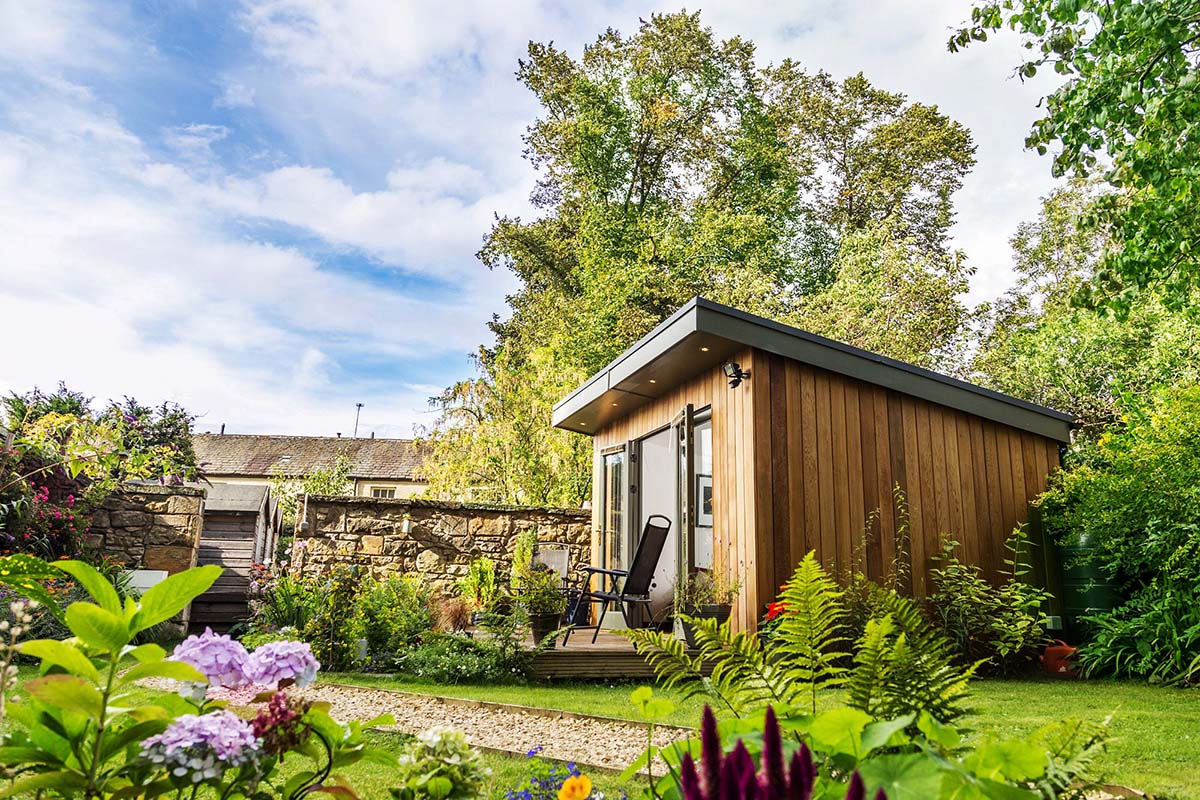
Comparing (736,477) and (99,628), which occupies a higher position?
(736,477)

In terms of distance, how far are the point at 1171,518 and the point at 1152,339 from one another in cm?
633

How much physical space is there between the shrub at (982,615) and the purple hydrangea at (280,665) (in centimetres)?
545

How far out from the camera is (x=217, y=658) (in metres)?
1.19

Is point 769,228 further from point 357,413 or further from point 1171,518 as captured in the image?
point 357,413

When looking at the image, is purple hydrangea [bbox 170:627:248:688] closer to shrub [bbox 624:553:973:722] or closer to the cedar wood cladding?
shrub [bbox 624:553:973:722]

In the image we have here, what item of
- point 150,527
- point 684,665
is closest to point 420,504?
point 150,527

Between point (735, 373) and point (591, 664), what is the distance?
2.51 metres

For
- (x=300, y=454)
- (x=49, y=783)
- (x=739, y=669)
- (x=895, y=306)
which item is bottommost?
(x=49, y=783)

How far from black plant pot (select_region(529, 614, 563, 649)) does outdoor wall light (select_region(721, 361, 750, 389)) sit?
2390mm

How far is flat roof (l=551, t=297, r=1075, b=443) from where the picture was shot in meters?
5.87

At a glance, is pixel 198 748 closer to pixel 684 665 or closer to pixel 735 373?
pixel 684 665

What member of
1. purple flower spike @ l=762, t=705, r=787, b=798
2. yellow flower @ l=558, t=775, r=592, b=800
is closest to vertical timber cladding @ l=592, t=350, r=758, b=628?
yellow flower @ l=558, t=775, r=592, b=800

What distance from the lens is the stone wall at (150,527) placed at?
8250 millimetres

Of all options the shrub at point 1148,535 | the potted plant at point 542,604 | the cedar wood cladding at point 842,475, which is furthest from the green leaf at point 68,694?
the shrub at point 1148,535
